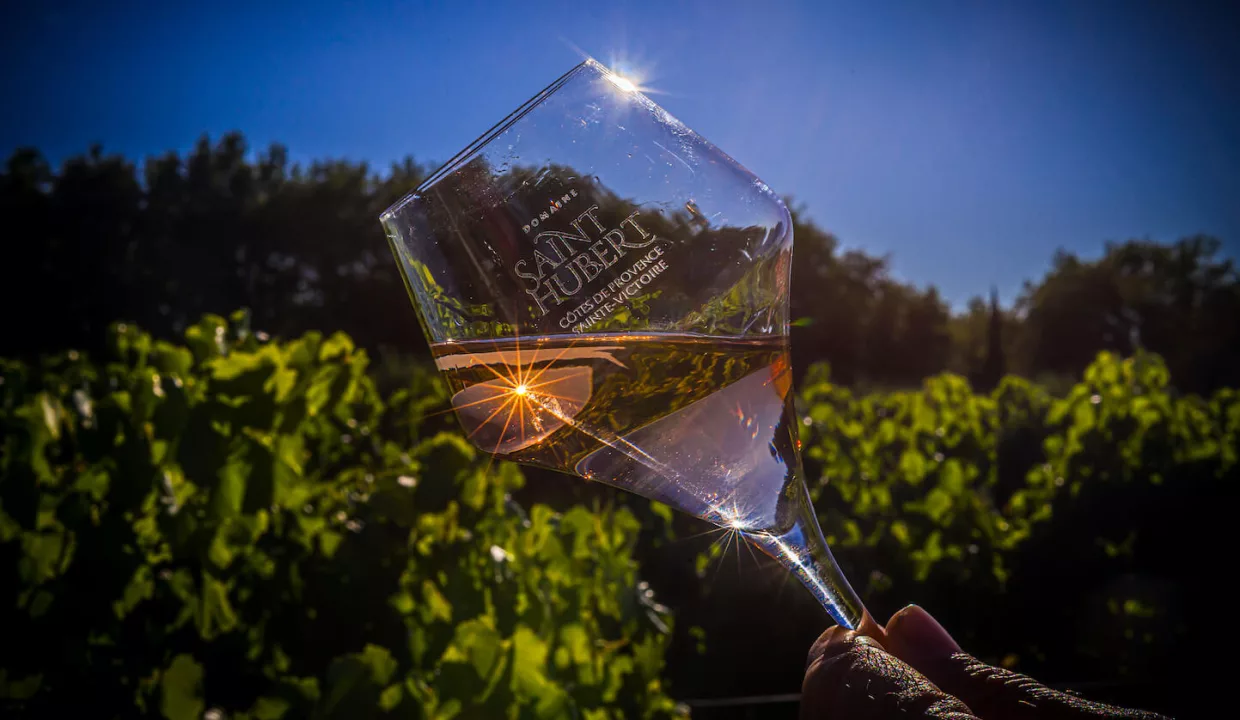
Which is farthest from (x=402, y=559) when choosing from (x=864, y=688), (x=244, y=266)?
(x=244, y=266)

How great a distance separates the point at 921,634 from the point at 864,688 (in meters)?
0.17

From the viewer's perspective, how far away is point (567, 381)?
0.81 metres

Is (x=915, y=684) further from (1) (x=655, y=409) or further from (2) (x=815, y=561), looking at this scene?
(1) (x=655, y=409)

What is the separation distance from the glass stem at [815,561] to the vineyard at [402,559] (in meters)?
0.81

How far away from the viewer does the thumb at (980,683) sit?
662mm

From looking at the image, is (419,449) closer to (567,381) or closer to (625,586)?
(625,586)

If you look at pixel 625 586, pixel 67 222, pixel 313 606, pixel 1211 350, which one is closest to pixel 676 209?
pixel 625 586

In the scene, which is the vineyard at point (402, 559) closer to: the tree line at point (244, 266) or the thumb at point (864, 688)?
the thumb at point (864, 688)

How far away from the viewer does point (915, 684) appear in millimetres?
722

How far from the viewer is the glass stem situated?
904mm

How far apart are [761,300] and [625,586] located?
1.72 m

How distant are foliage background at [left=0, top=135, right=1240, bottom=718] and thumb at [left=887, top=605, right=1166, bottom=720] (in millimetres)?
873

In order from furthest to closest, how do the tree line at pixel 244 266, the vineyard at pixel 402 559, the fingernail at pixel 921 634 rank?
the tree line at pixel 244 266
the vineyard at pixel 402 559
the fingernail at pixel 921 634

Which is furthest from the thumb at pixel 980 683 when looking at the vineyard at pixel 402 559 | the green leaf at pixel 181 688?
the green leaf at pixel 181 688
